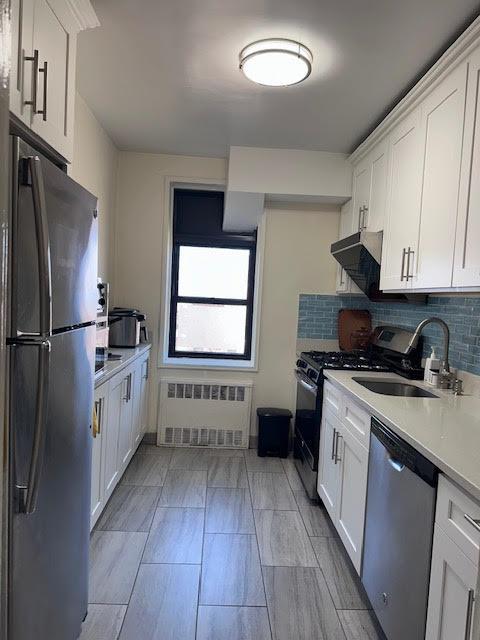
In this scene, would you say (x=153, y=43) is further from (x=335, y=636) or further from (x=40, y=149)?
(x=335, y=636)

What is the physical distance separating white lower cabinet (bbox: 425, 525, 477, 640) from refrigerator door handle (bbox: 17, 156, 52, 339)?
127 centimetres

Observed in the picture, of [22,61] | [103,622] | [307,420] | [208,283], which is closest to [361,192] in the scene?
[208,283]

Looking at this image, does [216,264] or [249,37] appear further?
[216,264]

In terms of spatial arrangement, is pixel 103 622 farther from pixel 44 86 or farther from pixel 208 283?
pixel 208 283

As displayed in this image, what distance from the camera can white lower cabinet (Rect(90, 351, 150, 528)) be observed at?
7.24ft

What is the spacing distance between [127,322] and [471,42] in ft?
8.65

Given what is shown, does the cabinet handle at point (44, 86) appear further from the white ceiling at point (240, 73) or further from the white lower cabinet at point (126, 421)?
the white lower cabinet at point (126, 421)

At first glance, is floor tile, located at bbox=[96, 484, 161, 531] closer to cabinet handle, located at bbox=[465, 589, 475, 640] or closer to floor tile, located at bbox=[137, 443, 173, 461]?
floor tile, located at bbox=[137, 443, 173, 461]

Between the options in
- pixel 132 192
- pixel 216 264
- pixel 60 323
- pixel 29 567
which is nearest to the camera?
pixel 29 567

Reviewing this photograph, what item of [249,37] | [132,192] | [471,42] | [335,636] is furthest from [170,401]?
[471,42]

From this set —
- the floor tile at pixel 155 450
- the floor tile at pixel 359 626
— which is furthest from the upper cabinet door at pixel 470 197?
the floor tile at pixel 155 450

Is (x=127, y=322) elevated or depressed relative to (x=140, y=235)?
depressed

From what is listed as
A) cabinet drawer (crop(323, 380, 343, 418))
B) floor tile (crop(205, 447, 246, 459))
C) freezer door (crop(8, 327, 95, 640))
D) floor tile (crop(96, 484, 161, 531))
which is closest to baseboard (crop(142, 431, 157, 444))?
floor tile (crop(205, 447, 246, 459))

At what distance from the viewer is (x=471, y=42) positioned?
1.70 meters
